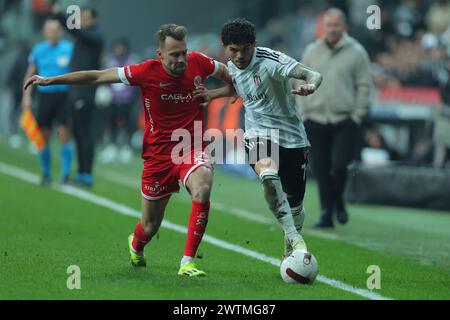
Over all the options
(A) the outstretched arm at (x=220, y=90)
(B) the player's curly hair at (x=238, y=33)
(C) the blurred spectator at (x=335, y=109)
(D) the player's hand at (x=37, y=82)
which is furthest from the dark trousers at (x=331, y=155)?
(D) the player's hand at (x=37, y=82)

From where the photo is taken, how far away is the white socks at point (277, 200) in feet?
29.8

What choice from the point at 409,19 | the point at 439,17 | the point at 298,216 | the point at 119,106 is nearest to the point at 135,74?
the point at 298,216

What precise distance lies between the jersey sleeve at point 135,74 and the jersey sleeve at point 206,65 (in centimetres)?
42

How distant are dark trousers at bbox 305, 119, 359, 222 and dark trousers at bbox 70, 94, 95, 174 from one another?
4670mm

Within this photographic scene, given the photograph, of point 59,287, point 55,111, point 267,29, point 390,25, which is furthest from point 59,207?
point 267,29

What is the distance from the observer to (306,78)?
9.14 metres

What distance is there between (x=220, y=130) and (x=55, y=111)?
469 cm

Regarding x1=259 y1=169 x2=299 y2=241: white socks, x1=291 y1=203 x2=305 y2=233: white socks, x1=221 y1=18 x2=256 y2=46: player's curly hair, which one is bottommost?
x1=291 y1=203 x2=305 y2=233: white socks

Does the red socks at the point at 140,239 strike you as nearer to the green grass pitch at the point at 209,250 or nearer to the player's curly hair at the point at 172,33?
the green grass pitch at the point at 209,250

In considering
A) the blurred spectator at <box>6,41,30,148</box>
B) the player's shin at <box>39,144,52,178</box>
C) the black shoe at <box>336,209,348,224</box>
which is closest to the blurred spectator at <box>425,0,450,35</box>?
the player's shin at <box>39,144,52,178</box>

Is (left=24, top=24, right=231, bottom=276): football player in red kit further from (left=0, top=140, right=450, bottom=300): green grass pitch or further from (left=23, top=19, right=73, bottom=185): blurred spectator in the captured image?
(left=23, top=19, right=73, bottom=185): blurred spectator

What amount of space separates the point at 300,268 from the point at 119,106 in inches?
602

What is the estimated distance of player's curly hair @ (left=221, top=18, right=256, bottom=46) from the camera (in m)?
9.00
